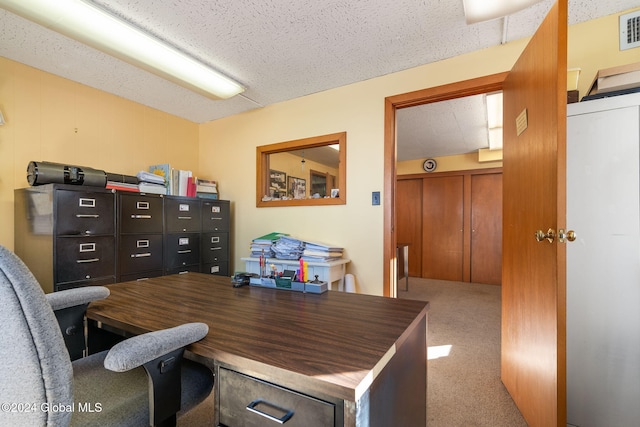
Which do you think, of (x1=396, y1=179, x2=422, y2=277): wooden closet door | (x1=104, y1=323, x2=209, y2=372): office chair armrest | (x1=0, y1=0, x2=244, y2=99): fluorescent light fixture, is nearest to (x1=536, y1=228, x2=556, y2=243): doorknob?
(x1=104, y1=323, x2=209, y2=372): office chair armrest

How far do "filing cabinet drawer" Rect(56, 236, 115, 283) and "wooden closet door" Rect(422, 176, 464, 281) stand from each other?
5.33 meters

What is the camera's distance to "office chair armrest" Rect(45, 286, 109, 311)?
989 mm

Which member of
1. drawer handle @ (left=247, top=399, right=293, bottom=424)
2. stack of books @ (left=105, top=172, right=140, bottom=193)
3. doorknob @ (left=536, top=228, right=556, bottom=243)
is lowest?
drawer handle @ (left=247, top=399, right=293, bottom=424)

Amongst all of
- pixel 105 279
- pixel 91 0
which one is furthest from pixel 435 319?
pixel 91 0

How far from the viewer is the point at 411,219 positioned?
5.98m

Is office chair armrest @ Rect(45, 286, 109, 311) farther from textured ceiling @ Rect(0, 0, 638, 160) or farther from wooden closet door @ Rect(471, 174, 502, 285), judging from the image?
wooden closet door @ Rect(471, 174, 502, 285)

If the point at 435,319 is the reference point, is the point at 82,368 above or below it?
above

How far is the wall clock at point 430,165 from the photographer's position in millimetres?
5715

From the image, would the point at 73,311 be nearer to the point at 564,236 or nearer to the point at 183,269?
the point at 183,269

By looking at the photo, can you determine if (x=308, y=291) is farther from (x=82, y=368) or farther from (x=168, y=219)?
(x=168, y=219)

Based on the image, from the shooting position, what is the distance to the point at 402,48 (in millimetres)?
2119

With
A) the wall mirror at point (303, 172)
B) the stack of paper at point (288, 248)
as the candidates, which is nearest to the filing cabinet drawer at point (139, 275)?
the stack of paper at point (288, 248)

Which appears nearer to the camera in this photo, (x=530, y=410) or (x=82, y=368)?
(x=82, y=368)

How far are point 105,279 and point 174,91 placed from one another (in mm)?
1891
